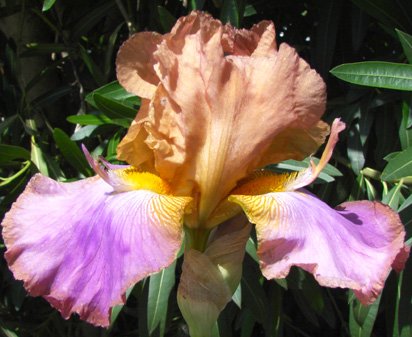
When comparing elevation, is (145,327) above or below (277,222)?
below

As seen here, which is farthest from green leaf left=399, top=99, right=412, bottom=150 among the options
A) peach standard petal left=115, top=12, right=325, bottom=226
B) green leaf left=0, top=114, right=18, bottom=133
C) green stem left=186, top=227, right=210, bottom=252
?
green leaf left=0, top=114, right=18, bottom=133

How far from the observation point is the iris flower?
71cm

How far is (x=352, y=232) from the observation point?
0.77 m

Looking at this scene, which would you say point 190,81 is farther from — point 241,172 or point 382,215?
point 382,215

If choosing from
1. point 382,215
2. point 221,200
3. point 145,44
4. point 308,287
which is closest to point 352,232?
point 382,215

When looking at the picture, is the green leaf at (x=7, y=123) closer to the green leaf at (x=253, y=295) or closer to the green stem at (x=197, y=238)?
the green leaf at (x=253, y=295)

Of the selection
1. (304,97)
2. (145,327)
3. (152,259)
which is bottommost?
(145,327)

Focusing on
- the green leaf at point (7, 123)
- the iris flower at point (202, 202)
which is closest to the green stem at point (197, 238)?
the iris flower at point (202, 202)

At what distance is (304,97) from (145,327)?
28.9 inches

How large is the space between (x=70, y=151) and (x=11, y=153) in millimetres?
165

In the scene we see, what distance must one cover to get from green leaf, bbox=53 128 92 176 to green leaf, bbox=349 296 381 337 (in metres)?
0.69

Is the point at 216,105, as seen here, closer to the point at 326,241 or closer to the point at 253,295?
the point at 326,241

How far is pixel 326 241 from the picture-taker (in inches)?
28.6

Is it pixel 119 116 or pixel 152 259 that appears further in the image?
pixel 119 116
